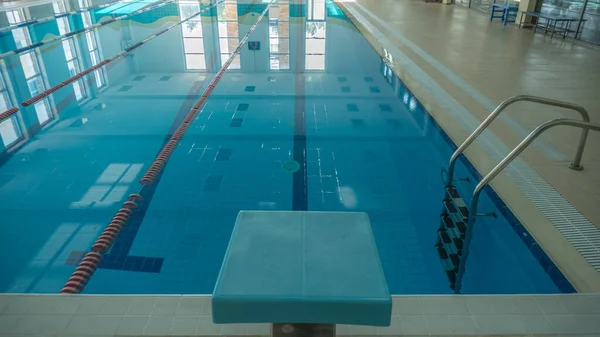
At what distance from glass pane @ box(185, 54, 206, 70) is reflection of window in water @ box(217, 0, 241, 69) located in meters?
0.41

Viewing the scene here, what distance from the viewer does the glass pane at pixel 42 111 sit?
5.05 m

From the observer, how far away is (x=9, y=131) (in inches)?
183

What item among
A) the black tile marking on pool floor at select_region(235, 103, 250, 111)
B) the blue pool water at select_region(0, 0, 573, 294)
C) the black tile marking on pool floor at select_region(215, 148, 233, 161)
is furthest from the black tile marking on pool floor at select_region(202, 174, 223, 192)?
the black tile marking on pool floor at select_region(235, 103, 250, 111)

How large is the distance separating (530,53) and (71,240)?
7360 millimetres

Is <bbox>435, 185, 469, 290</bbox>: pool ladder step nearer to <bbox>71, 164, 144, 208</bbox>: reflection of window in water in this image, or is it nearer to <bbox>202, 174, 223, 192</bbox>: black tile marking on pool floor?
<bbox>202, 174, 223, 192</bbox>: black tile marking on pool floor

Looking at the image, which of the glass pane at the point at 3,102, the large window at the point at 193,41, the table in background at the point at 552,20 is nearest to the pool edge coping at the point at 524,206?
the large window at the point at 193,41

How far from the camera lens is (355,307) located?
0.87 metres

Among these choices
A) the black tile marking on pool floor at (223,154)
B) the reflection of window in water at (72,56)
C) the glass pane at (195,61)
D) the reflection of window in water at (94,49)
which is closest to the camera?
the black tile marking on pool floor at (223,154)

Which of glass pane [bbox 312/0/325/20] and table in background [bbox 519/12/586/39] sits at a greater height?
table in background [bbox 519/12/586/39]

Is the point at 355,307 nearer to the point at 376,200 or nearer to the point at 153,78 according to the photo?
the point at 376,200

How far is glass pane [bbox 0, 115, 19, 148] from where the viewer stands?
4413mm

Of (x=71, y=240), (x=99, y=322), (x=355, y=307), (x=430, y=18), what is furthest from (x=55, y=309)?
(x=430, y=18)

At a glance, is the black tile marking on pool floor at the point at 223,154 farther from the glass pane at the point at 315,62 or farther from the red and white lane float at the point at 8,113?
the glass pane at the point at 315,62

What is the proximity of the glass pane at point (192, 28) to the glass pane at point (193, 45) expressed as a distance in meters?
0.51
